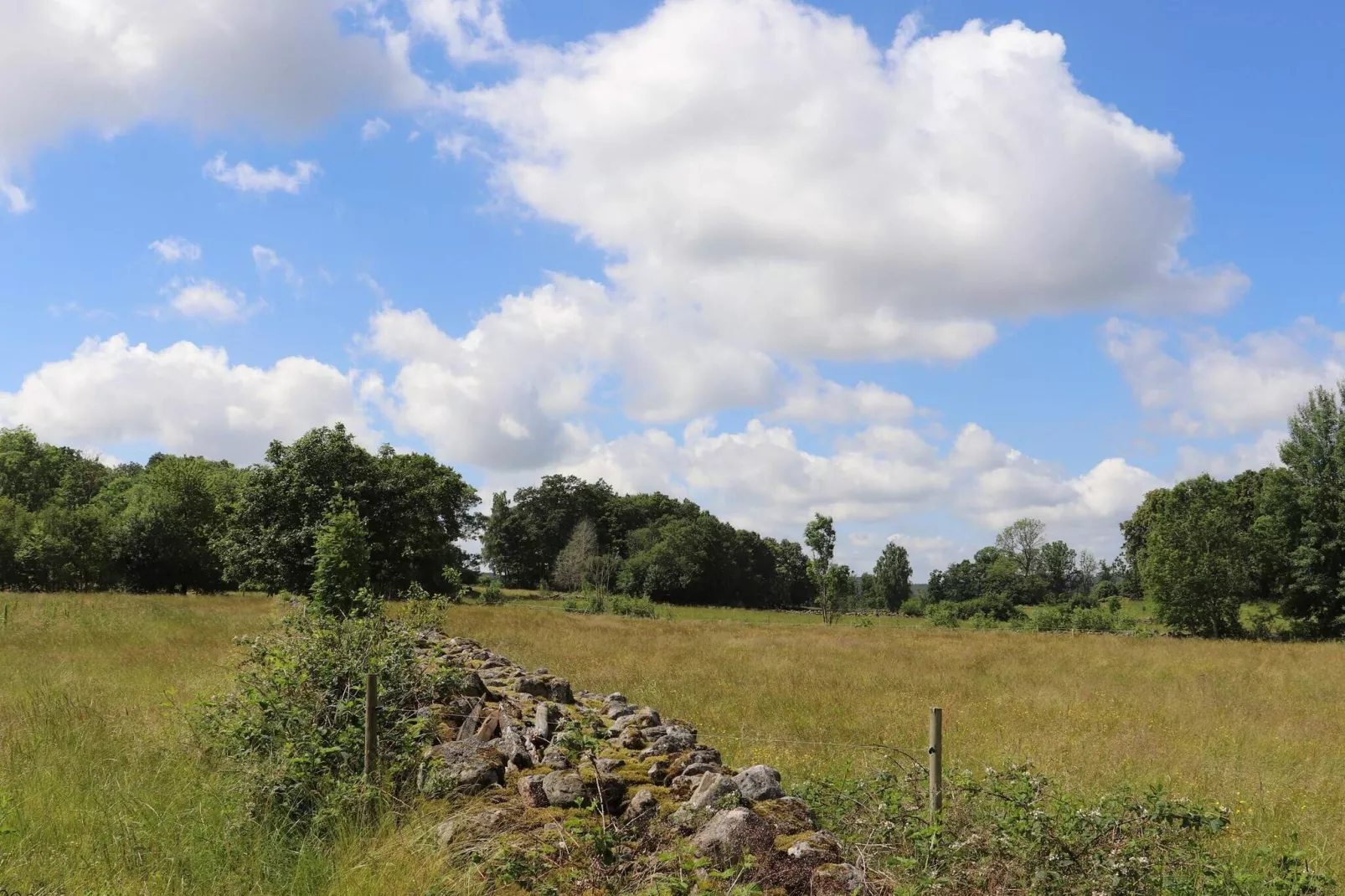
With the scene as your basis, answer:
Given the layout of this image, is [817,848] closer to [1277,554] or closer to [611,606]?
[611,606]

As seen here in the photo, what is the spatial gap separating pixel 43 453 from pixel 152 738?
291 ft

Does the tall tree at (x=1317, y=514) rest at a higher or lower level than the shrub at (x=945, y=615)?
higher

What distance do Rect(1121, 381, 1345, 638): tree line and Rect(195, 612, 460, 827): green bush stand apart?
41961 millimetres

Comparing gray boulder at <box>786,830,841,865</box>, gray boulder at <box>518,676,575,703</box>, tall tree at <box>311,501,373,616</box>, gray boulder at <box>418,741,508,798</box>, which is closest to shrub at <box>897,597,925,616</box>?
tall tree at <box>311,501,373,616</box>

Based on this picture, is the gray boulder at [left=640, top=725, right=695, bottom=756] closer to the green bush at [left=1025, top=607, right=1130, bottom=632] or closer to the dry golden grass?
the dry golden grass

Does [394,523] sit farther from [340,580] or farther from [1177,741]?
[1177,741]

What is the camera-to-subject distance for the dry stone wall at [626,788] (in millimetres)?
4879

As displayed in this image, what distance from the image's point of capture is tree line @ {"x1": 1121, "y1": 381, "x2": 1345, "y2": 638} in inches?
1544

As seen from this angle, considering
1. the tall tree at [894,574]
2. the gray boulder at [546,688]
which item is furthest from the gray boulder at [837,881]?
the tall tree at [894,574]

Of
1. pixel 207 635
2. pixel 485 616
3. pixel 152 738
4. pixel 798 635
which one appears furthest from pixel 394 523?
pixel 152 738

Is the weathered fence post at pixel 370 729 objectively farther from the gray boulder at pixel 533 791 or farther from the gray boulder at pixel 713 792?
the gray boulder at pixel 713 792

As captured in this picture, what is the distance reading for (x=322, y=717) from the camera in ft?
23.5

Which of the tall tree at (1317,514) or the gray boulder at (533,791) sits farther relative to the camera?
the tall tree at (1317,514)

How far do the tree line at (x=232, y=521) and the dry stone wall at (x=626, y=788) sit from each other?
8048 millimetres
